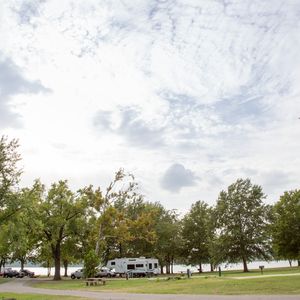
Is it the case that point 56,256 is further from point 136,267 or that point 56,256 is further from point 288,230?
point 288,230

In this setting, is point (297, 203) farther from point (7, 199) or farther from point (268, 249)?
point (7, 199)

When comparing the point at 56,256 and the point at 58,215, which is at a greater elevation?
the point at 58,215

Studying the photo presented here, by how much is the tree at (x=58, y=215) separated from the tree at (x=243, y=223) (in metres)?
20.5

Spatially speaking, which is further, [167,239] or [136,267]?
[167,239]

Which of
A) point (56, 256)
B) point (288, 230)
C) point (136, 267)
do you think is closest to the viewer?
point (288, 230)

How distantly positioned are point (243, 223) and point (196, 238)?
16287mm

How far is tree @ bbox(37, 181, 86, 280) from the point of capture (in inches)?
2328

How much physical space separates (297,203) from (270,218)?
4.31m

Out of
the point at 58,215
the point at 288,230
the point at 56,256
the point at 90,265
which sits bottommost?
the point at 90,265

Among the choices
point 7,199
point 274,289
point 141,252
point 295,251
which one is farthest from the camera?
point 141,252

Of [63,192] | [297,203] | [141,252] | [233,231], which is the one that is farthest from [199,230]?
[63,192]

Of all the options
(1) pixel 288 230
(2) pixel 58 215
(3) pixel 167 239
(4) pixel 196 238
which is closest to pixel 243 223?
(1) pixel 288 230

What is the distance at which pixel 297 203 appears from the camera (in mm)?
61938

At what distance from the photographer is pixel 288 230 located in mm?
58688
